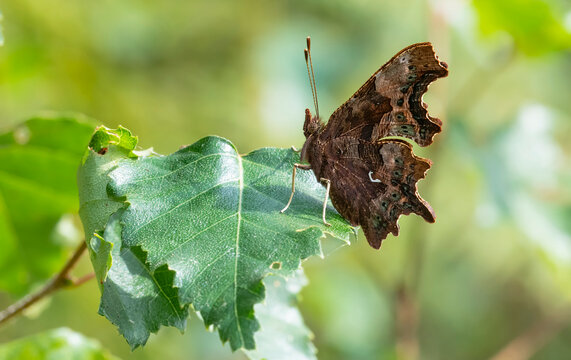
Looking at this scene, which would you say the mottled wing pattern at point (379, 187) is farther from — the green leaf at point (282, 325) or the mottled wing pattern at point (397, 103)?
the green leaf at point (282, 325)

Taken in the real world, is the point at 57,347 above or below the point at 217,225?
below

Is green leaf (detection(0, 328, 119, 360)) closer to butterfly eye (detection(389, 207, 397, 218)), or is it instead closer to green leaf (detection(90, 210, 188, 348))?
green leaf (detection(90, 210, 188, 348))

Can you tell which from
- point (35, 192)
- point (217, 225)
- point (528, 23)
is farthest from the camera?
point (528, 23)

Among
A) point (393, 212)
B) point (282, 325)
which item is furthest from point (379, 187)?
point (282, 325)

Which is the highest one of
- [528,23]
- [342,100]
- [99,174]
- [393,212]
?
[528,23]

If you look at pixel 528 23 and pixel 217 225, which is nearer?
pixel 217 225

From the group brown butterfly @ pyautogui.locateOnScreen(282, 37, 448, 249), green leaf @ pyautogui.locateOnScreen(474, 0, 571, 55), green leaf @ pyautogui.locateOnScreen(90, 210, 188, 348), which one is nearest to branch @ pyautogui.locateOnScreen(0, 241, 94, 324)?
green leaf @ pyautogui.locateOnScreen(90, 210, 188, 348)

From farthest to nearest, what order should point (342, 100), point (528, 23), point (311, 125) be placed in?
point (342, 100) < point (528, 23) < point (311, 125)

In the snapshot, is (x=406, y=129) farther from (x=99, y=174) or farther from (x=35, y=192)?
(x=35, y=192)
